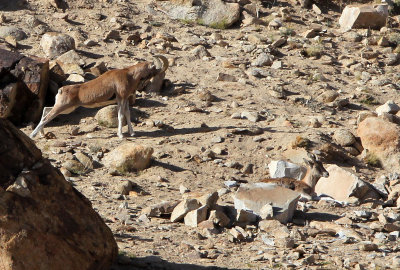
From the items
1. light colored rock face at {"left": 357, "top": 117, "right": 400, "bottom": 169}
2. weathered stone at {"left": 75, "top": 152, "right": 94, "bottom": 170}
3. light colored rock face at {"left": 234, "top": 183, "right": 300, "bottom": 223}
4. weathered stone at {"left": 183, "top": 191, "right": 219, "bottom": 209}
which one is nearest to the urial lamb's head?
light colored rock face at {"left": 357, "top": 117, "right": 400, "bottom": 169}

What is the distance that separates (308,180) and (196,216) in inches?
123

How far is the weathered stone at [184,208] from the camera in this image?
34.1 feet

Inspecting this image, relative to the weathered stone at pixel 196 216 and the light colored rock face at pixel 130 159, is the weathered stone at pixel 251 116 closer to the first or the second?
the light colored rock face at pixel 130 159

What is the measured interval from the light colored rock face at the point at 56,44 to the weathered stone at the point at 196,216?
8932 mm

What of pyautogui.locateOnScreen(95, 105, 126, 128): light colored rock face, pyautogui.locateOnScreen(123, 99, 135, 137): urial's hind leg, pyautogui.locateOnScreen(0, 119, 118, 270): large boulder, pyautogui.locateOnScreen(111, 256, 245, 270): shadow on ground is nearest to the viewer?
pyautogui.locateOnScreen(0, 119, 118, 270): large boulder

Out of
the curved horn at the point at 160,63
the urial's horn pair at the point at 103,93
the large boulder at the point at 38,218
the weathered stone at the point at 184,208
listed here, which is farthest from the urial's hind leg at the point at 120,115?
the large boulder at the point at 38,218

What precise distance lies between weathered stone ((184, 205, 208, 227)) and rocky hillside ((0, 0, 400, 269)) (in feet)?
0.05

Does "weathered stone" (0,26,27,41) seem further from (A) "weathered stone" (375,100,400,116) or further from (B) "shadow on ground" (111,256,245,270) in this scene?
(B) "shadow on ground" (111,256,245,270)

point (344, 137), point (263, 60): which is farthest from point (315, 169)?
point (263, 60)

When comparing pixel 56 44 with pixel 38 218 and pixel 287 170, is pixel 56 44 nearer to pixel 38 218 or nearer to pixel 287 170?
pixel 287 170

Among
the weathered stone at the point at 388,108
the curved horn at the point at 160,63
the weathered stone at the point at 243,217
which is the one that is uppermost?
the curved horn at the point at 160,63

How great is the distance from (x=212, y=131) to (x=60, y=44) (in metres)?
5.42

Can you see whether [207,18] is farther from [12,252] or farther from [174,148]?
[12,252]

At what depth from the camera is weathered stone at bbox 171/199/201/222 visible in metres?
10.4
